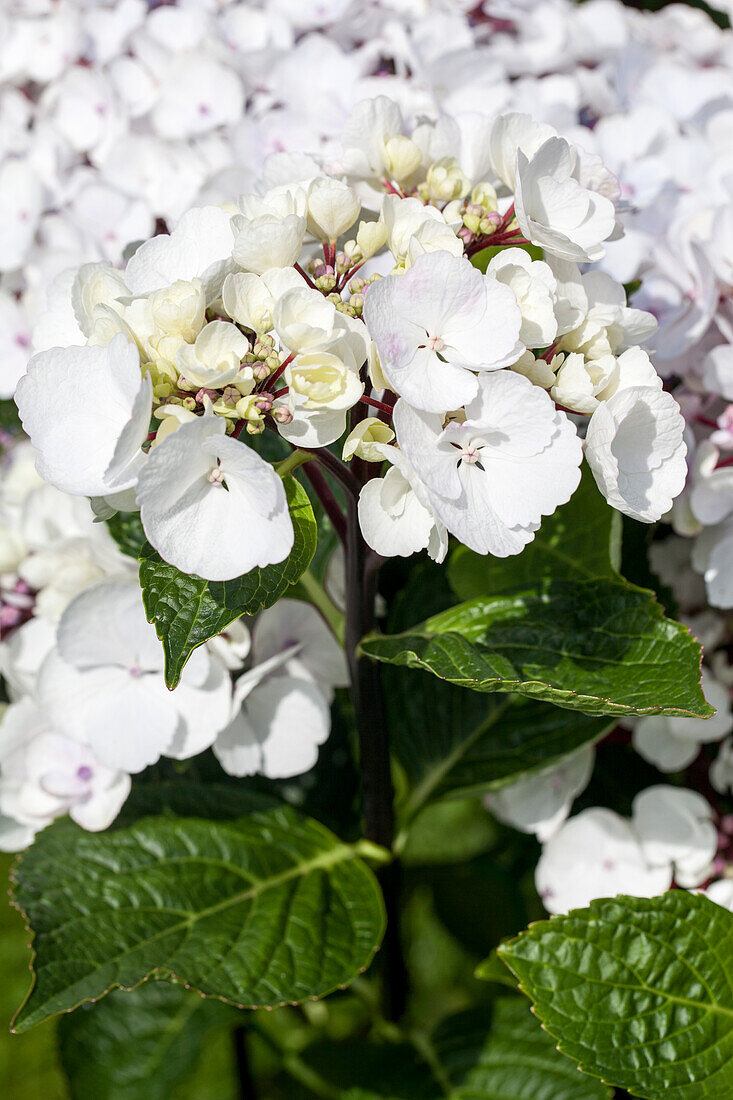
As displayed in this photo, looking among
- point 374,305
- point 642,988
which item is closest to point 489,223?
point 374,305

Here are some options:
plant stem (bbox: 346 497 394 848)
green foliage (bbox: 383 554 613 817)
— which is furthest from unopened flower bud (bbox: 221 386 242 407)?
green foliage (bbox: 383 554 613 817)

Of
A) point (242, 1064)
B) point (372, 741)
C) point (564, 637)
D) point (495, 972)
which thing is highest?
point (564, 637)

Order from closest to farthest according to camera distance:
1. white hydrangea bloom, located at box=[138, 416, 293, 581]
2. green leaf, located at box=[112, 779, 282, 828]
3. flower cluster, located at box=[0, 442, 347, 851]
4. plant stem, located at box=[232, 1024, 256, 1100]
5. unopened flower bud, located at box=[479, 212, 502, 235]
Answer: white hydrangea bloom, located at box=[138, 416, 293, 581]
unopened flower bud, located at box=[479, 212, 502, 235]
flower cluster, located at box=[0, 442, 347, 851]
green leaf, located at box=[112, 779, 282, 828]
plant stem, located at box=[232, 1024, 256, 1100]

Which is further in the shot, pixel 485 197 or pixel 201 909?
pixel 201 909

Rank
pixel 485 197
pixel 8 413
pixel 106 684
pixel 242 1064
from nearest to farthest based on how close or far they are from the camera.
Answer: pixel 485 197 < pixel 106 684 < pixel 8 413 < pixel 242 1064

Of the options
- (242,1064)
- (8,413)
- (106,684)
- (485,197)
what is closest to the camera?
(485,197)

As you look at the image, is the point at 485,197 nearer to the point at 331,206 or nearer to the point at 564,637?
the point at 331,206

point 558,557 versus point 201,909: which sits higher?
point 558,557

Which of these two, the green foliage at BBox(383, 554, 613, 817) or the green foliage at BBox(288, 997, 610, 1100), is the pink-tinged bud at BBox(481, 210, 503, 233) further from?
the green foliage at BBox(288, 997, 610, 1100)

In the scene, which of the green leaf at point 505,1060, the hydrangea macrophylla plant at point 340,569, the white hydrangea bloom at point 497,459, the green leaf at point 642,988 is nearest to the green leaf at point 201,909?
the hydrangea macrophylla plant at point 340,569
